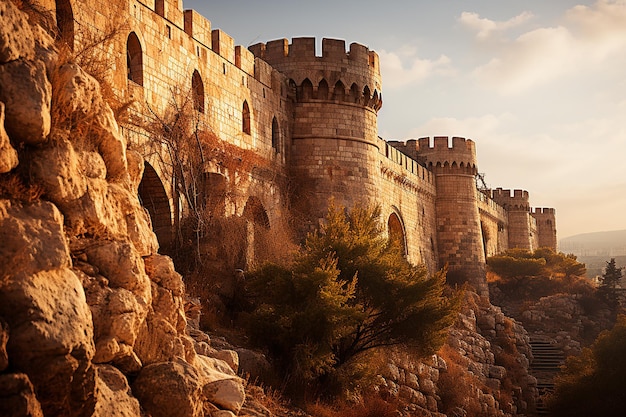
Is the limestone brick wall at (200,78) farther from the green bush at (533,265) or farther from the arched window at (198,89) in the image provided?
the green bush at (533,265)

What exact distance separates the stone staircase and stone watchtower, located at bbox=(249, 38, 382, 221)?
8.40m

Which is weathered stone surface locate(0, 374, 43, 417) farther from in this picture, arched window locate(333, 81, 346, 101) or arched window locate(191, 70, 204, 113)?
arched window locate(333, 81, 346, 101)

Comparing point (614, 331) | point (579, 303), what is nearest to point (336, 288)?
point (614, 331)

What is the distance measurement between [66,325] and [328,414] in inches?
278

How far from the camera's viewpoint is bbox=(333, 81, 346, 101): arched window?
67.5 ft

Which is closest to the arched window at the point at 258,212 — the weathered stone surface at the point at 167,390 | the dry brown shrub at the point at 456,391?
the dry brown shrub at the point at 456,391

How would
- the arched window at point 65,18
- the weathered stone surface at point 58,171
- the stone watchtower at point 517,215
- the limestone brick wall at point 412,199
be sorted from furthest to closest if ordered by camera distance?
the stone watchtower at point 517,215
the limestone brick wall at point 412,199
the arched window at point 65,18
the weathered stone surface at point 58,171

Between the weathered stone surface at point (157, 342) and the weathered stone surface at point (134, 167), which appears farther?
the weathered stone surface at point (134, 167)

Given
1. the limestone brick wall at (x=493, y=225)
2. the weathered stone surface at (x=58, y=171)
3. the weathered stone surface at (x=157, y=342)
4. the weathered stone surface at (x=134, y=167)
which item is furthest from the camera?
the limestone brick wall at (x=493, y=225)

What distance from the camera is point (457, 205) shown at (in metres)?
31.4

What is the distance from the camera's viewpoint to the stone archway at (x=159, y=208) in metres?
14.5

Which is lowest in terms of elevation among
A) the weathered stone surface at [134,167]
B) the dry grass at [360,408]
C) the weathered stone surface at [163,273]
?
the dry grass at [360,408]

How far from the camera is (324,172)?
20.3m

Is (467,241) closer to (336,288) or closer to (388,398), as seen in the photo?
(388,398)
